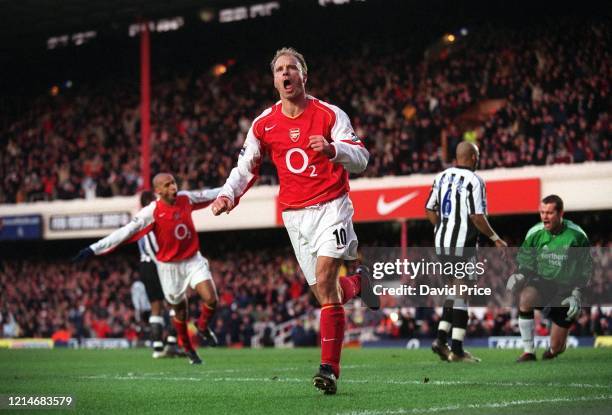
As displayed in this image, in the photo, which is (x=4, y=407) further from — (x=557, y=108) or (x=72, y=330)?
(x=72, y=330)

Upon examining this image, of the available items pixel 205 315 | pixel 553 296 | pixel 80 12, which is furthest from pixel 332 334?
pixel 80 12

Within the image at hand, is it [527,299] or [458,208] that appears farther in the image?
[458,208]

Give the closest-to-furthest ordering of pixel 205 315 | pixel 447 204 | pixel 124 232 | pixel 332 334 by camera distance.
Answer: pixel 332 334 → pixel 447 204 → pixel 124 232 → pixel 205 315

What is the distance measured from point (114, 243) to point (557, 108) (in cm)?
1597

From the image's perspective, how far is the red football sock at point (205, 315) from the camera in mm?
12670

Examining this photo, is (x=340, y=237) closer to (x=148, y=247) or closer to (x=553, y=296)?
(x=553, y=296)

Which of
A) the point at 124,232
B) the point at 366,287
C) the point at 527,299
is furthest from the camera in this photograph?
the point at 124,232

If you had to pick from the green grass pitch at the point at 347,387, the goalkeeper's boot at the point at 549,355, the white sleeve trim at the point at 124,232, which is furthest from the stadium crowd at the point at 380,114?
the white sleeve trim at the point at 124,232

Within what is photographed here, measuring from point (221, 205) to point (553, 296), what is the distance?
15.7 ft

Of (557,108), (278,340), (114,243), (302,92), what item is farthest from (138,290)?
(302,92)

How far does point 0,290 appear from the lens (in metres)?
35.7

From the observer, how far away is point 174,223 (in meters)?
12.5

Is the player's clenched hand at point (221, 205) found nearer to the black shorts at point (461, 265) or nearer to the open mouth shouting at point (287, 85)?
the open mouth shouting at point (287, 85)

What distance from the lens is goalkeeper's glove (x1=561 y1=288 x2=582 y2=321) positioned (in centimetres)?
1066
